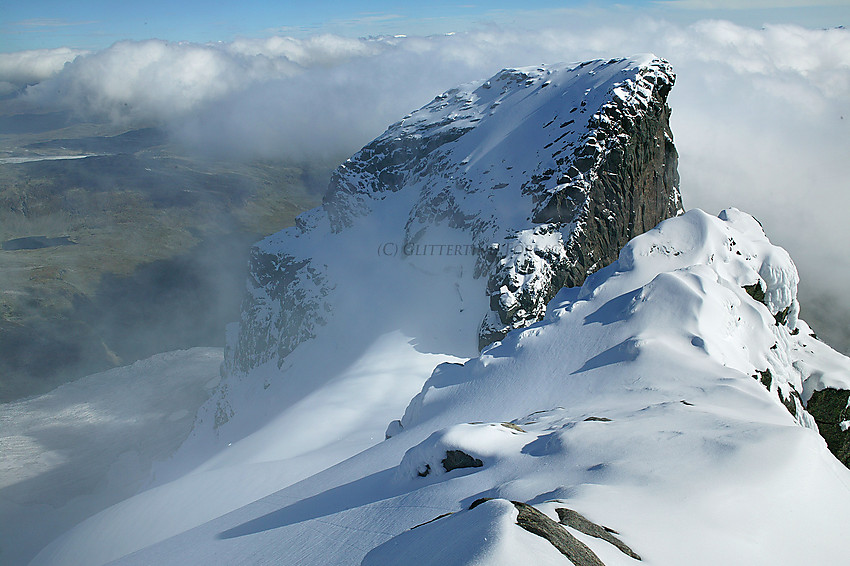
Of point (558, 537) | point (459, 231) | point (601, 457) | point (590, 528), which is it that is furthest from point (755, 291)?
point (459, 231)

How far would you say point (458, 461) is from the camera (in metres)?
12.8

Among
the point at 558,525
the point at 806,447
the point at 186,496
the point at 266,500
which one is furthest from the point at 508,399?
the point at 186,496

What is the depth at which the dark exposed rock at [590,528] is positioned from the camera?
25.7 feet

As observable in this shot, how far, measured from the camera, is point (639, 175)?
181 ft

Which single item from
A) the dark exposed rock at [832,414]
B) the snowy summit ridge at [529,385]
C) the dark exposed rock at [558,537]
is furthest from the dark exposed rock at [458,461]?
the dark exposed rock at [832,414]

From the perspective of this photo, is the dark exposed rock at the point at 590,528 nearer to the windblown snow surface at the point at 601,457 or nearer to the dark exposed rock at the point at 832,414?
the windblown snow surface at the point at 601,457

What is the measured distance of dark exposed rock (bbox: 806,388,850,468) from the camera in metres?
23.4

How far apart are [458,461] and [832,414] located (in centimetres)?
2024

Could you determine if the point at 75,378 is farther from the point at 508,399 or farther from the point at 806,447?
the point at 806,447

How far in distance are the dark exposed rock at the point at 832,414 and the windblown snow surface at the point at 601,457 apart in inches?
25.0

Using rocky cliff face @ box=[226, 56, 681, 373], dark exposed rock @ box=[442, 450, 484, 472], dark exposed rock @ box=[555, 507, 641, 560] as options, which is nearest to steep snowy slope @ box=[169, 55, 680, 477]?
rocky cliff face @ box=[226, 56, 681, 373]

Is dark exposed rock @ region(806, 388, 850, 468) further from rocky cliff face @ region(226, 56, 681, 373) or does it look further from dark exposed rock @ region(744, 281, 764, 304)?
rocky cliff face @ region(226, 56, 681, 373)

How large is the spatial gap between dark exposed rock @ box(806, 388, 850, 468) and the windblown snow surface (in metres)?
0.64

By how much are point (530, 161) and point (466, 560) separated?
53.3m
